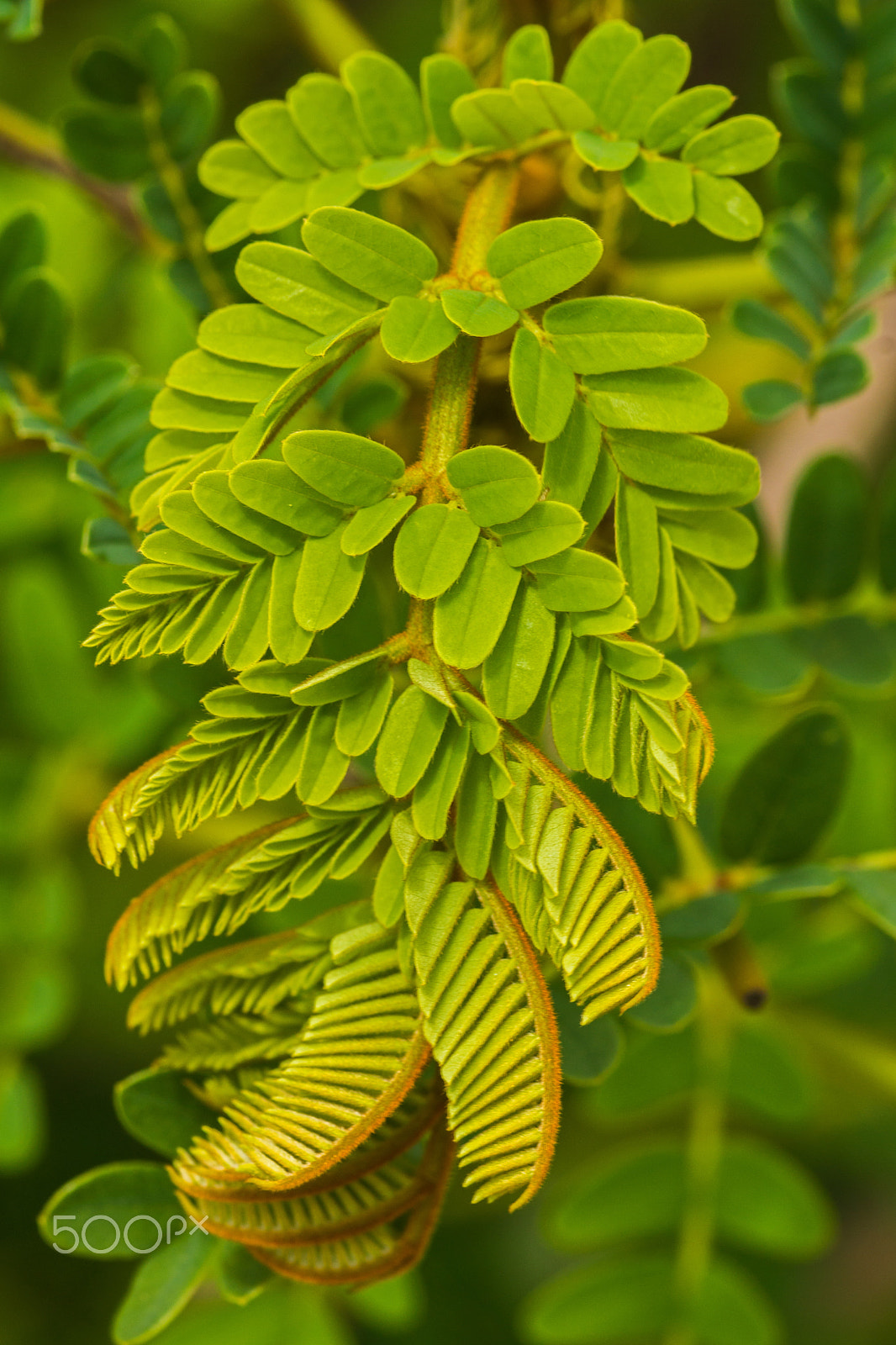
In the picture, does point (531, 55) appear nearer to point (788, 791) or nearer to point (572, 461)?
point (572, 461)

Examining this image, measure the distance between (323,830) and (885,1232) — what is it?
2.66 meters

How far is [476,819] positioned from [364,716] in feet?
0.21

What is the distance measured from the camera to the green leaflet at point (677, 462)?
0.52 m

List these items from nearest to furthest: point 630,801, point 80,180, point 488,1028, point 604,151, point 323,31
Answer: point 488,1028 < point 604,151 < point 630,801 < point 80,180 < point 323,31

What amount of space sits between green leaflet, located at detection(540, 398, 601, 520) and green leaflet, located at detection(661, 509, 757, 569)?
59 mm

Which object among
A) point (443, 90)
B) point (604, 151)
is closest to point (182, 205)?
point (443, 90)

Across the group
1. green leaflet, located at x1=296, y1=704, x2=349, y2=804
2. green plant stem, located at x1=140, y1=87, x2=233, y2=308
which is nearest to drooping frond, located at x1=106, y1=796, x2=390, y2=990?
green leaflet, located at x1=296, y1=704, x2=349, y2=804

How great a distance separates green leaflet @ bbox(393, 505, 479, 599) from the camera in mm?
473

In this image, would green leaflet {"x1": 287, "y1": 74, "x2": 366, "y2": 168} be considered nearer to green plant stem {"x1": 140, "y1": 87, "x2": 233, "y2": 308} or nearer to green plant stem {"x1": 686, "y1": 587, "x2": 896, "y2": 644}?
green plant stem {"x1": 140, "y1": 87, "x2": 233, "y2": 308}

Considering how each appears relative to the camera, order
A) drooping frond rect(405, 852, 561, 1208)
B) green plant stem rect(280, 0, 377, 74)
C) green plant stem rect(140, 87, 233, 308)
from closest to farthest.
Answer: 1. drooping frond rect(405, 852, 561, 1208)
2. green plant stem rect(140, 87, 233, 308)
3. green plant stem rect(280, 0, 377, 74)

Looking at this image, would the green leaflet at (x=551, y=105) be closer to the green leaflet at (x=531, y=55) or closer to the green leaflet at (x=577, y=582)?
the green leaflet at (x=531, y=55)

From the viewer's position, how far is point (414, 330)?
499mm

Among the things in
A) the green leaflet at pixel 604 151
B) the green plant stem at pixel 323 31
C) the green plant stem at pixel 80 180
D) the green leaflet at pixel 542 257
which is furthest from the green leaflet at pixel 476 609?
the green plant stem at pixel 323 31

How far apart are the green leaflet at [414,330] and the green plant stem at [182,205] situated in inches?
14.5
